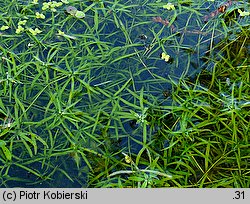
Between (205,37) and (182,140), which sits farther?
(205,37)

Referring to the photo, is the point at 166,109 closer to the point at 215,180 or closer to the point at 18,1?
the point at 215,180

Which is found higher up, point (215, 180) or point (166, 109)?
point (166, 109)

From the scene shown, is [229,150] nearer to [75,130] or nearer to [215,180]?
[215,180]

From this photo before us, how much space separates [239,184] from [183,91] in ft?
2.01

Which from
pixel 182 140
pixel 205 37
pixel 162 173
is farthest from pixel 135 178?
pixel 205 37

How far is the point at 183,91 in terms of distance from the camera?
8.16ft

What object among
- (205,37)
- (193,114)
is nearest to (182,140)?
(193,114)

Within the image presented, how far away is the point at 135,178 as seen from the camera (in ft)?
7.02

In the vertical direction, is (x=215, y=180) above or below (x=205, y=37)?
below

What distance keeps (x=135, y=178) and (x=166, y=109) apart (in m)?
0.47

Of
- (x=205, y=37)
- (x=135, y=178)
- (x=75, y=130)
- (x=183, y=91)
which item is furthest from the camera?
(x=205, y=37)

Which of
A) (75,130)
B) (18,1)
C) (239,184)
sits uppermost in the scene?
(18,1)

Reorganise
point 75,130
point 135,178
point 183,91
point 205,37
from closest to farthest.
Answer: point 135,178, point 75,130, point 183,91, point 205,37

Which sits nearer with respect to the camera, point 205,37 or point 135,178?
point 135,178
